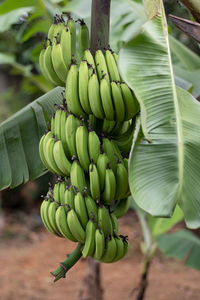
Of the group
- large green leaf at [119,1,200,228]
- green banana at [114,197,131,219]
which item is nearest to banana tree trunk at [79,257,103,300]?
green banana at [114,197,131,219]

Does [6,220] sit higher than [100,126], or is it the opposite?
[100,126]

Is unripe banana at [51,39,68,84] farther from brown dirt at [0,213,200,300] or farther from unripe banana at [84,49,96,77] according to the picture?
brown dirt at [0,213,200,300]

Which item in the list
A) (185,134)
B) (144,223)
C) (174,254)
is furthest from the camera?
(144,223)

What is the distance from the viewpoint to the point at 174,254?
2.46 metres

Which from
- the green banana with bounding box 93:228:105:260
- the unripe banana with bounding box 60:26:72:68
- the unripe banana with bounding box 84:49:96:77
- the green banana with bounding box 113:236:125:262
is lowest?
the green banana with bounding box 113:236:125:262

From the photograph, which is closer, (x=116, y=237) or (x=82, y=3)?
(x=116, y=237)

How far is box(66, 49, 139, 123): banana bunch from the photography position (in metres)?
0.94

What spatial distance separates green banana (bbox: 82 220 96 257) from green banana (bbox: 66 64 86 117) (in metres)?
0.29

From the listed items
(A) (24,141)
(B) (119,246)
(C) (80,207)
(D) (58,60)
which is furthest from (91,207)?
(A) (24,141)

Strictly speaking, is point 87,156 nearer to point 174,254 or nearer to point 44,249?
point 174,254

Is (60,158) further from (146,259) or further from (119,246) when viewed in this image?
(146,259)

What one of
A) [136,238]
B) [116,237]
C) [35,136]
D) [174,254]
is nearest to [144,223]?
[174,254]

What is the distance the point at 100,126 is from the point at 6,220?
4.97m

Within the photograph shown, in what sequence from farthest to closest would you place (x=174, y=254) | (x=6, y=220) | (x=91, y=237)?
(x=6, y=220) < (x=174, y=254) < (x=91, y=237)
